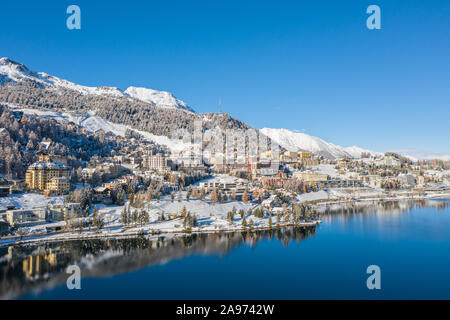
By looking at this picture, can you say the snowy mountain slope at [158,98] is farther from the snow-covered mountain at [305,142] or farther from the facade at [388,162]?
the facade at [388,162]

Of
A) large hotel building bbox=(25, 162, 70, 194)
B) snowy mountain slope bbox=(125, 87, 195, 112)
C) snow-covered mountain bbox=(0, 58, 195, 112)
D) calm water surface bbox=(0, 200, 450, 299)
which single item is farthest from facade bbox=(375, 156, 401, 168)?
snowy mountain slope bbox=(125, 87, 195, 112)

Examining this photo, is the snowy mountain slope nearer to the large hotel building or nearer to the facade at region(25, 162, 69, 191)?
the large hotel building

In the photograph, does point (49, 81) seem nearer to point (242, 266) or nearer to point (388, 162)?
point (388, 162)

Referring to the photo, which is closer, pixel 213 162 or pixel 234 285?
pixel 234 285

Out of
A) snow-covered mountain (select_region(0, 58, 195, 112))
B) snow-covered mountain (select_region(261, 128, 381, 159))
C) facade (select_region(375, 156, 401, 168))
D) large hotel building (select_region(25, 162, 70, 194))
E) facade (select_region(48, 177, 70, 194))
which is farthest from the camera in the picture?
snow-covered mountain (select_region(261, 128, 381, 159))

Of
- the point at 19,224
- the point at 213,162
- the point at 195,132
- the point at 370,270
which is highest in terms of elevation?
the point at 195,132

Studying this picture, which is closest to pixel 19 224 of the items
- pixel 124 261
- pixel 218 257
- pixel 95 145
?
pixel 124 261
